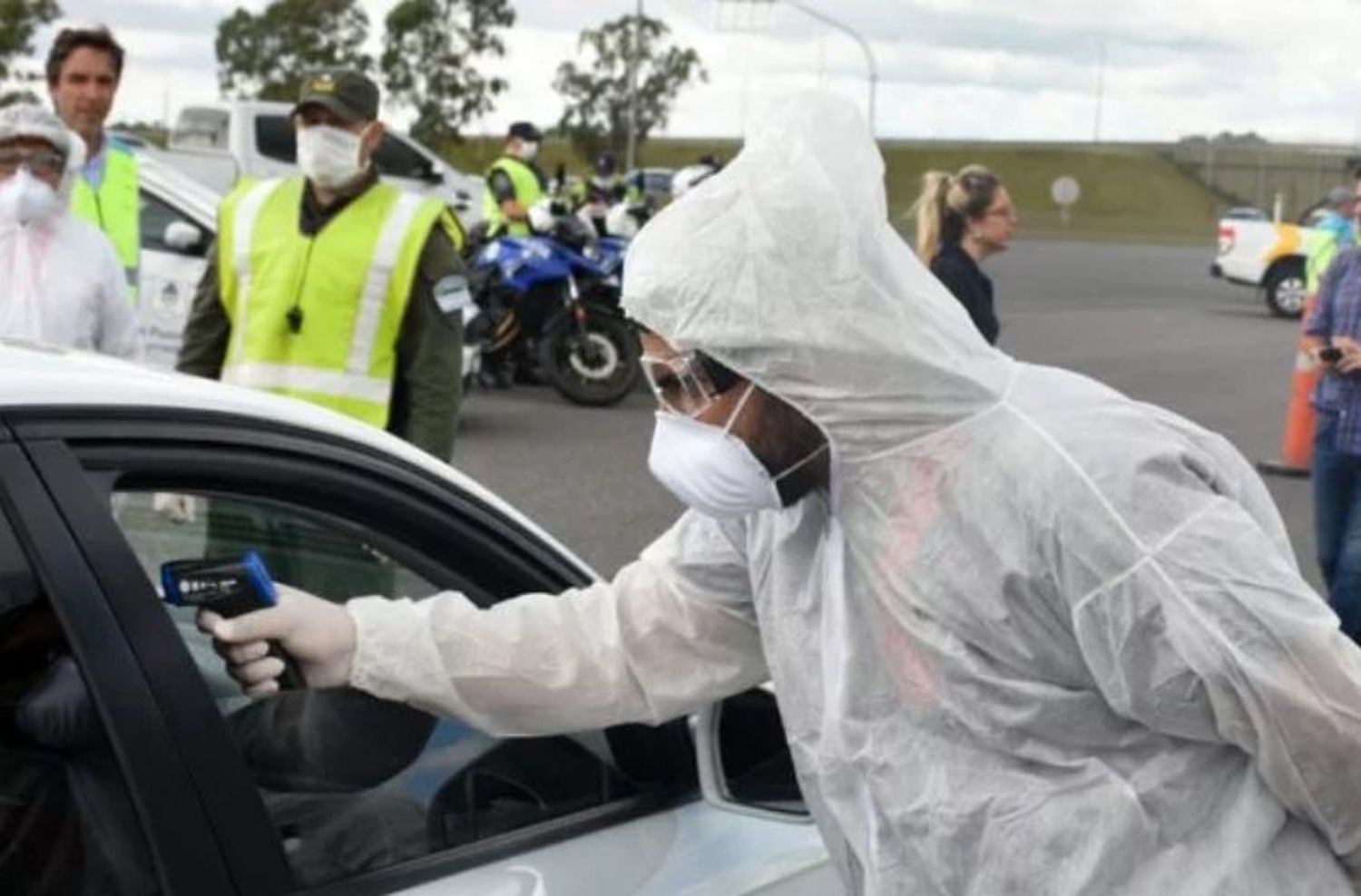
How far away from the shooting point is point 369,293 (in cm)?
429

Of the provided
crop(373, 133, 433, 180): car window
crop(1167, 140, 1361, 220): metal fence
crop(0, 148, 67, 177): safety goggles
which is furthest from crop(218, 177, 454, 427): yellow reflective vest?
crop(1167, 140, 1361, 220): metal fence

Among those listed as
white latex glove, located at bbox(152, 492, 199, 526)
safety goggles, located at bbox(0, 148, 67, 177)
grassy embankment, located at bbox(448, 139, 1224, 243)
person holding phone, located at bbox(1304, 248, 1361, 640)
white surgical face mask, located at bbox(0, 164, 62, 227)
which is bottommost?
grassy embankment, located at bbox(448, 139, 1224, 243)

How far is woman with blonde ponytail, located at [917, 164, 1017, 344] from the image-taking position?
7.02m

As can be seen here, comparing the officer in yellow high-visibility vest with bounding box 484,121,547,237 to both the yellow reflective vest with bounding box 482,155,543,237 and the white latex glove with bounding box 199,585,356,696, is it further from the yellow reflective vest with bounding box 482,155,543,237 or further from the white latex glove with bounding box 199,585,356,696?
the white latex glove with bounding box 199,585,356,696

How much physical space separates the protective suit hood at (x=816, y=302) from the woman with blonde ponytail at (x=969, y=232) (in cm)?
501

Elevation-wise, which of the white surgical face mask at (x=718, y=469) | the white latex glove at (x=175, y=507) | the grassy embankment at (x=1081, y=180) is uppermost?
the white surgical face mask at (x=718, y=469)

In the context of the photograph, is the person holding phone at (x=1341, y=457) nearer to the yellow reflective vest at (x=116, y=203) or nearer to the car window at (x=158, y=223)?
the yellow reflective vest at (x=116, y=203)

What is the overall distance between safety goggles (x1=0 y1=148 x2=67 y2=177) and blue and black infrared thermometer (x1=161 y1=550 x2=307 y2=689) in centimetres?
285

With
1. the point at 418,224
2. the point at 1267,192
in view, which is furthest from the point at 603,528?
the point at 1267,192

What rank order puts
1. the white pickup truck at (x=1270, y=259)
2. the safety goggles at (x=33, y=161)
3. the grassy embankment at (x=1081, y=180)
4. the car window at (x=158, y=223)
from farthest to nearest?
1. the grassy embankment at (x=1081, y=180)
2. the white pickup truck at (x=1270, y=259)
3. the car window at (x=158, y=223)
4. the safety goggles at (x=33, y=161)

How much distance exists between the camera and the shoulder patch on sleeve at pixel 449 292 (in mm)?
4344

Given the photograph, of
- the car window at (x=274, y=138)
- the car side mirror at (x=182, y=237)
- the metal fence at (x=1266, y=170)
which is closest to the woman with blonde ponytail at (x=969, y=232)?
the car side mirror at (x=182, y=237)

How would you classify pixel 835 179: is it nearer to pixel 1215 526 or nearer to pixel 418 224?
pixel 1215 526

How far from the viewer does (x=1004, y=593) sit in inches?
77.1
